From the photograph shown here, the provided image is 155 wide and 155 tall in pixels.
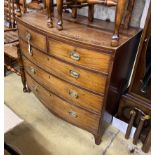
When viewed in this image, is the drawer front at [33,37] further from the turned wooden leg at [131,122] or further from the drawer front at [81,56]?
the turned wooden leg at [131,122]

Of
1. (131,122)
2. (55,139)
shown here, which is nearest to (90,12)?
(131,122)

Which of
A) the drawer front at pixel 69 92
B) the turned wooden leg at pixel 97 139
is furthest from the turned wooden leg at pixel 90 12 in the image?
the turned wooden leg at pixel 97 139

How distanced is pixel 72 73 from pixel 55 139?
0.71m

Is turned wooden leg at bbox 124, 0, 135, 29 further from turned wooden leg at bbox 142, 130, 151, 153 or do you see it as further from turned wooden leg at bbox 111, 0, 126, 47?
turned wooden leg at bbox 142, 130, 151, 153

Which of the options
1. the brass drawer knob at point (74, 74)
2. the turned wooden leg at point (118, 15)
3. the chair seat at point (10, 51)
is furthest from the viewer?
the chair seat at point (10, 51)

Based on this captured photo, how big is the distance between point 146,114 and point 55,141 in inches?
33.2

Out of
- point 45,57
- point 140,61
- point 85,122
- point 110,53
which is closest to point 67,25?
point 45,57

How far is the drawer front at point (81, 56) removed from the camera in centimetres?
115

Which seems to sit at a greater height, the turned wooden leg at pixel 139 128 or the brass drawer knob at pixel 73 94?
the brass drawer knob at pixel 73 94

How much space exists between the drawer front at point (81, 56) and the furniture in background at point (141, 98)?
15.1 inches

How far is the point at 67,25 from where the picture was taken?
1.45 meters

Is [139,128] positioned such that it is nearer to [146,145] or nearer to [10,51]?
[146,145]

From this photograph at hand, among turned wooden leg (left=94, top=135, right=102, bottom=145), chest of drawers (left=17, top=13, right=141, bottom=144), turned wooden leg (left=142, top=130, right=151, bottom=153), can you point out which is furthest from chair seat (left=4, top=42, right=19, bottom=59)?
turned wooden leg (left=142, top=130, right=151, bottom=153)

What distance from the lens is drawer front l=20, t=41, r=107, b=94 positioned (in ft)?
4.09
